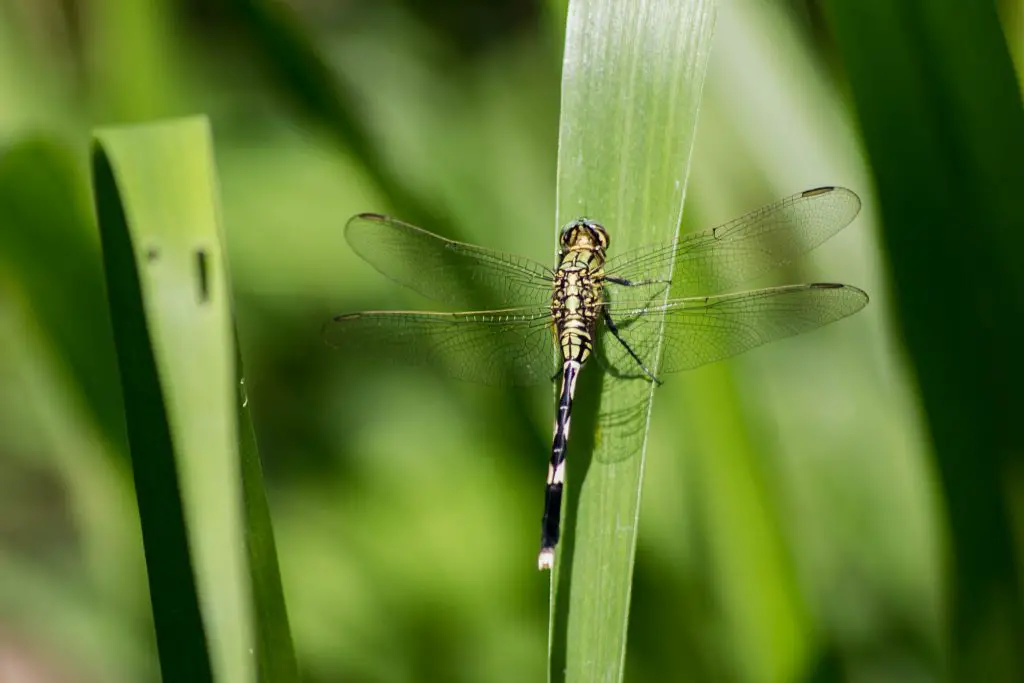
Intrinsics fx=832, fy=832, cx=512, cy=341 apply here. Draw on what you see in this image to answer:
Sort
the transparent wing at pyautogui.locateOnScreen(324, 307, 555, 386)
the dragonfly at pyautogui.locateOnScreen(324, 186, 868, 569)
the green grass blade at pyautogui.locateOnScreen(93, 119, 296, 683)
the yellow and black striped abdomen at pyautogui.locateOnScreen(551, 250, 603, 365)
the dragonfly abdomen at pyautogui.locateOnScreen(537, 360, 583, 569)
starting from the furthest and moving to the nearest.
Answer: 1. the transparent wing at pyautogui.locateOnScreen(324, 307, 555, 386)
2. the yellow and black striped abdomen at pyautogui.locateOnScreen(551, 250, 603, 365)
3. the dragonfly at pyautogui.locateOnScreen(324, 186, 868, 569)
4. the dragonfly abdomen at pyautogui.locateOnScreen(537, 360, 583, 569)
5. the green grass blade at pyautogui.locateOnScreen(93, 119, 296, 683)

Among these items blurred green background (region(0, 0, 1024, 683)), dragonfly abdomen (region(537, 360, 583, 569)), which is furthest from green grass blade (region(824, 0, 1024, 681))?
dragonfly abdomen (region(537, 360, 583, 569))

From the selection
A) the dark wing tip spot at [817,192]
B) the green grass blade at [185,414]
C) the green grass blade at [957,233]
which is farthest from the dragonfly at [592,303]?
the green grass blade at [185,414]

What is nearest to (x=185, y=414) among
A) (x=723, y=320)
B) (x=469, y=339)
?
(x=469, y=339)

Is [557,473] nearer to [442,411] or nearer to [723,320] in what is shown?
[723,320]

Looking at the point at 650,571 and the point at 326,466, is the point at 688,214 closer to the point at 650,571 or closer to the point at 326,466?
the point at 650,571

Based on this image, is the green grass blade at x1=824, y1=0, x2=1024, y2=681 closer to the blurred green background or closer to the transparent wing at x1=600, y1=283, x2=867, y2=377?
the blurred green background

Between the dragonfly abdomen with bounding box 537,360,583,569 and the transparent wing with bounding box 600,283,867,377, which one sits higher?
the transparent wing with bounding box 600,283,867,377
